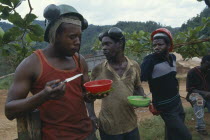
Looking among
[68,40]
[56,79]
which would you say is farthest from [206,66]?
[56,79]

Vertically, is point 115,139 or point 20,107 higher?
point 20,107

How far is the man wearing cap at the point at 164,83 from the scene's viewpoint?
3.15m

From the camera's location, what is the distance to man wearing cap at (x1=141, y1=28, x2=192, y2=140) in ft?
10.3

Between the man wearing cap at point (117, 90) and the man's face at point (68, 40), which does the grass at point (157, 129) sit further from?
the man's face at point (68, 40)

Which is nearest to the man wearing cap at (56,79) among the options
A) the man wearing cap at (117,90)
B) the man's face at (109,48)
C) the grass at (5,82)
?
the man wearing cap at (117,90)

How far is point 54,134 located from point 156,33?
2.23 m

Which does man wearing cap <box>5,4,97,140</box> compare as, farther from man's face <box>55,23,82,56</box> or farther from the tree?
the tree

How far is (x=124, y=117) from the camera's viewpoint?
256 cm

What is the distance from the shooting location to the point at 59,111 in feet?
5.50

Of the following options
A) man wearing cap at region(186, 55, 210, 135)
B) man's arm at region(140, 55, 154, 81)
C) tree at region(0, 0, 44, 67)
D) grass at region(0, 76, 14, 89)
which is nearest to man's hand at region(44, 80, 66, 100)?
tree at region(0, 0, 44, 67)

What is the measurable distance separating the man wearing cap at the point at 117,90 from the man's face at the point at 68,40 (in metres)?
1.02

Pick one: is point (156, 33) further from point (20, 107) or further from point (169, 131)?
Answer: point (20, 107)

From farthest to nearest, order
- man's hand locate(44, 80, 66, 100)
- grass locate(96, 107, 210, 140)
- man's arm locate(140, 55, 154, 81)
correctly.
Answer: grass locate(96, 107, 210, 140) < man's arm locate(140, 55, 154, 81) < man's hand locate(44, 80, 66, 100)

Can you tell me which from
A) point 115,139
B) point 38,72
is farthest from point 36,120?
point 115,139
